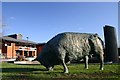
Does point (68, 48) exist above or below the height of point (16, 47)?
above

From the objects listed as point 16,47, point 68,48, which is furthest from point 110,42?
point 16,47

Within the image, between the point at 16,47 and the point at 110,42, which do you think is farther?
the point at 16,47

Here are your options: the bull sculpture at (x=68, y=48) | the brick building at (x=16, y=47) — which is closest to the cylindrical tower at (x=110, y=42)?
the bull sculpture at (x=68, y=48)

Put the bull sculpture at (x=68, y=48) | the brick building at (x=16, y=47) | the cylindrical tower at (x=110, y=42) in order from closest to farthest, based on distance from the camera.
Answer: the bull sculpture at (x=68, y=48)
the cylindrical tower at (x=110, y=42)
the brick building at (x=16, y=47)

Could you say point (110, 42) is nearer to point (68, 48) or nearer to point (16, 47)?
point (68, 48)

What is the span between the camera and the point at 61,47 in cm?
1388

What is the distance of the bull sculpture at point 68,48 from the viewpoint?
13.9m

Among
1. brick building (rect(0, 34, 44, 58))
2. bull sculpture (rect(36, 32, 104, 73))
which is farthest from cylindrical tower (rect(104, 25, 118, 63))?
Result: brick building (rect(0, 34, 44, 58))

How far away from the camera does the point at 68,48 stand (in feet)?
46.3

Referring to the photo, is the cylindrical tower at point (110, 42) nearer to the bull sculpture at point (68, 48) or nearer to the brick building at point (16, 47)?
the bull sculpture at point (68, 48)

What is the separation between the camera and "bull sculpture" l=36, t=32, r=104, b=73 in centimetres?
1392

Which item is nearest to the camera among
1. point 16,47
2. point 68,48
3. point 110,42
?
point 68,48

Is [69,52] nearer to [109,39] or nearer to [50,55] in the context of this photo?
[50,55]

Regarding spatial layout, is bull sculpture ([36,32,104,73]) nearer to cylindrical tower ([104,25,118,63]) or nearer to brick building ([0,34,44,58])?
cylindrical tower ([104,25,118,63])
